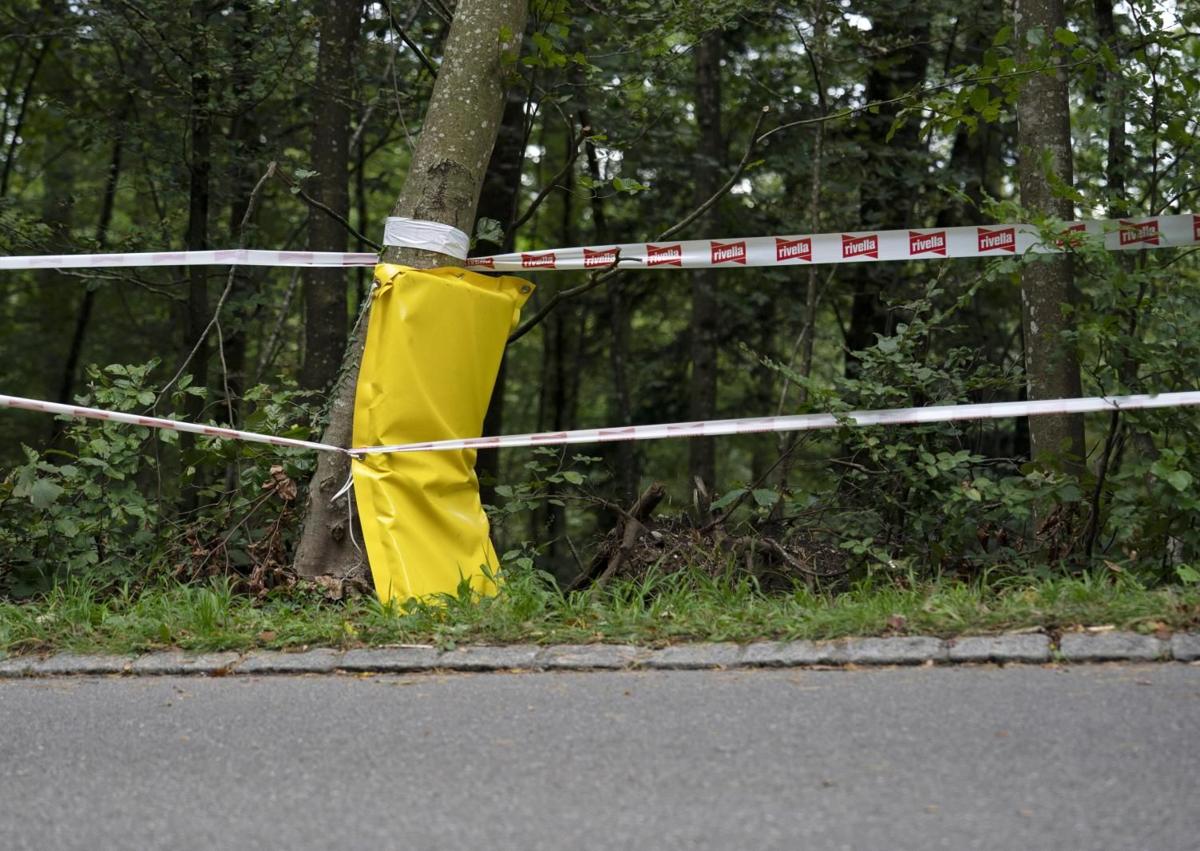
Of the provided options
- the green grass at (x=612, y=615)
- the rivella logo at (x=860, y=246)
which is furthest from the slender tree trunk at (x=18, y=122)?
the rivella logo at (x=860, y=246)

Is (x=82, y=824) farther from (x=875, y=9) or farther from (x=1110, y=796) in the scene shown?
(x=875, y=9)

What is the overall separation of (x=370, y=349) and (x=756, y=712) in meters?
2.78

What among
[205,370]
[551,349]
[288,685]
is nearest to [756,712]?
[288,685]

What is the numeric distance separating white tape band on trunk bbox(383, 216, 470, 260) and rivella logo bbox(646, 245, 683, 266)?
40.4 inches

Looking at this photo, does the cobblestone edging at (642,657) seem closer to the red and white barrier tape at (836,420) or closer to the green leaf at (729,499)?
the red and white barrier tape at (836,420)

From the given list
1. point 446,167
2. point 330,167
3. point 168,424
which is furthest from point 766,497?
point 330,167

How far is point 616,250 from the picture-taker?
679cm

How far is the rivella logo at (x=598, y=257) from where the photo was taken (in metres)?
6.83

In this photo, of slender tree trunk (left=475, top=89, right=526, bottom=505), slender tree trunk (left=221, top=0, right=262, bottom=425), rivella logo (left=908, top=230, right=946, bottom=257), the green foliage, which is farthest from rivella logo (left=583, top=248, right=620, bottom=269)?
slender tree trunk (left=221, top=0, right=262, bottom=425)

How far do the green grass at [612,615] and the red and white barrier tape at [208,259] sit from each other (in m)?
1.69

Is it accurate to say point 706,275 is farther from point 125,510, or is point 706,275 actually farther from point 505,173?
point 125,510

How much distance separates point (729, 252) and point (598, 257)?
68 centimetres

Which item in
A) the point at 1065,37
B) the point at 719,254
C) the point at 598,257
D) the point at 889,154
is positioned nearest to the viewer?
the point at 1065,37

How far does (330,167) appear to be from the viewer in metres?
12.0
